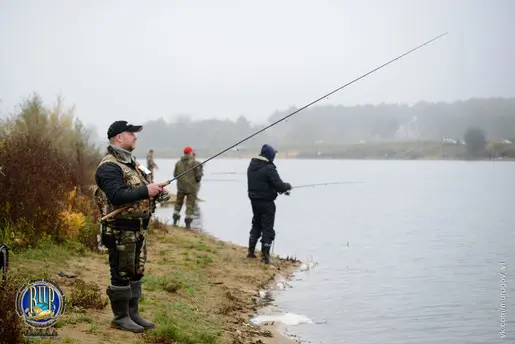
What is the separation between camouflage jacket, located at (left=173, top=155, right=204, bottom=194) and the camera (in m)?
16.0

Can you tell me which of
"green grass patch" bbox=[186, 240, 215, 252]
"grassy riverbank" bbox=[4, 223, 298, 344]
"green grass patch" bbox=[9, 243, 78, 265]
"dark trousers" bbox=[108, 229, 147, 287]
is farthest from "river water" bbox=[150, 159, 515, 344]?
"green grass patch" bbox=[9, 243, 78, 265]

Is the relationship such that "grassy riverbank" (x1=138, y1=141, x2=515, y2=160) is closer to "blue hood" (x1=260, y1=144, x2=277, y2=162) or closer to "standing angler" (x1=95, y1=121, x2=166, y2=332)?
"blue hood" (x1=260, y1=144, x2=277, y2=162)

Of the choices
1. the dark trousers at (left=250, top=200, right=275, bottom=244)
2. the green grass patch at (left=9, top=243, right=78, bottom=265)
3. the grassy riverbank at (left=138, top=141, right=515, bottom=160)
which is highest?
the grassy riverbank at (left=138, top=141, right=515, bottom=160)

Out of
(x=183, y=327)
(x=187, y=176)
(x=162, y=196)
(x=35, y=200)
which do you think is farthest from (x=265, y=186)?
(x=162, y=196)

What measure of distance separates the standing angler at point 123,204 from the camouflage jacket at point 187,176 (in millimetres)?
9820

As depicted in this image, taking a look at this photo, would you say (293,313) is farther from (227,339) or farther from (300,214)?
(300,214)

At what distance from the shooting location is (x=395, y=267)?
46.8 ft

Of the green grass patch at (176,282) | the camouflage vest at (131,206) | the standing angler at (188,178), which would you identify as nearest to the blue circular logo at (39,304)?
the camouflage vest at (131,206)

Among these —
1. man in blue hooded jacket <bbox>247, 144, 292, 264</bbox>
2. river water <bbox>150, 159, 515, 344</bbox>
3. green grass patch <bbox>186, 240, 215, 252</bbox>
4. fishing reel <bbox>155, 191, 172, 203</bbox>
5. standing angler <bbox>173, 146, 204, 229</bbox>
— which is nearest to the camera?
fishing reel <bbox>155, 191, 172, 203</bbox>

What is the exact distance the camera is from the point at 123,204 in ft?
19.0

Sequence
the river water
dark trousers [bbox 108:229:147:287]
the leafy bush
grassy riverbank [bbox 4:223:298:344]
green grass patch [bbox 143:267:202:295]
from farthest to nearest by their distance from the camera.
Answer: the leafy bush < the river water < green grass patch [bbox 143:267:202:295] < grassy riverbank [bbox 4:223:298:344] < dark trousers [bbox 108:229:147:287]

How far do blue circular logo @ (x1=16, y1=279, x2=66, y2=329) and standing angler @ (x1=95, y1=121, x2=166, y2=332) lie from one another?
51 centimetres

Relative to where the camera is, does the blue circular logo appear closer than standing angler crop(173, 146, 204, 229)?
Yes

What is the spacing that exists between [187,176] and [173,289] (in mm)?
7374
